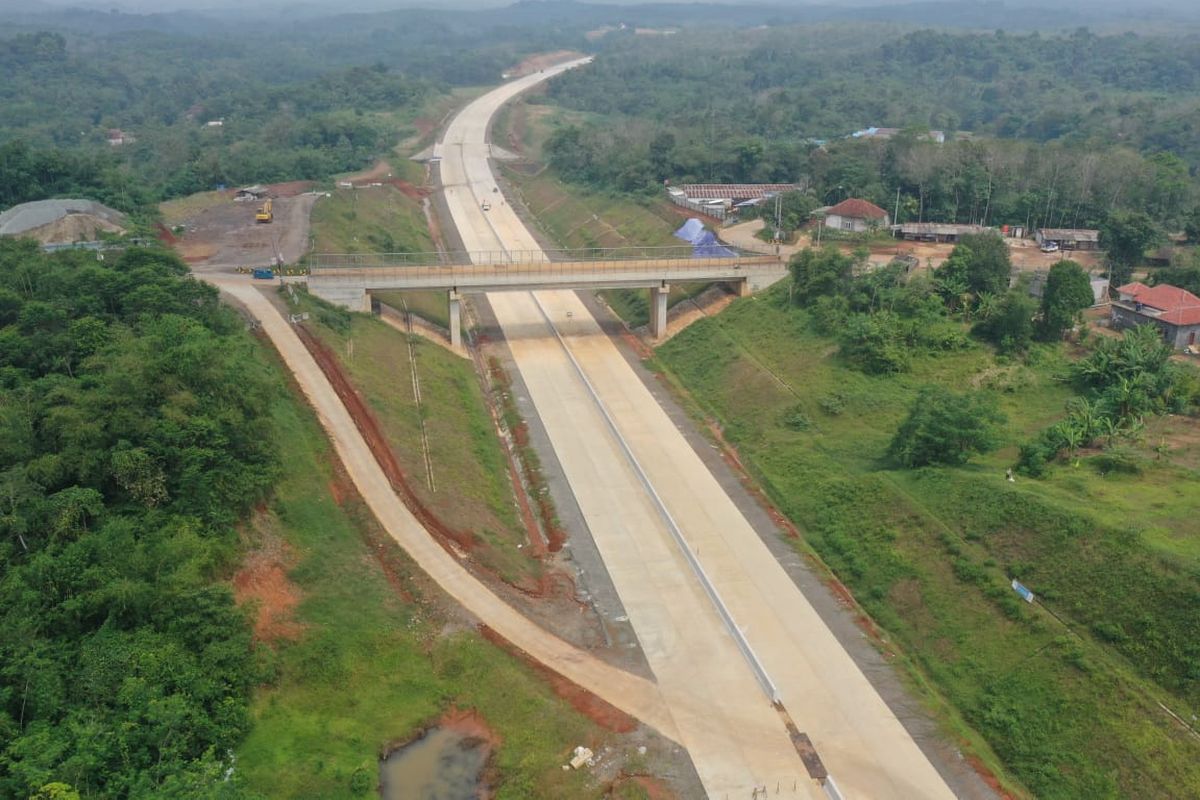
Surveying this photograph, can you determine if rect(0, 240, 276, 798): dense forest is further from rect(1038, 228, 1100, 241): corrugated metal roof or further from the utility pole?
rect(1038, 228, 1100, 241): corrugated metal roof

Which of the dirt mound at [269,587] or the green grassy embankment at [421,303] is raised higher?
the dirt mound at [269,587]

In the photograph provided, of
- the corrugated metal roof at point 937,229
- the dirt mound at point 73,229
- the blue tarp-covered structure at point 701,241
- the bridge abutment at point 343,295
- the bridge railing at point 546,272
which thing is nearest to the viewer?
the bridge abutment at point 343,295

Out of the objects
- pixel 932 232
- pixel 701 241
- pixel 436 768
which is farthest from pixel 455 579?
pixel 932 232

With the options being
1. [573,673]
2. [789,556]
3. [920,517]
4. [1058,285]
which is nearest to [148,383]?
[573,673]

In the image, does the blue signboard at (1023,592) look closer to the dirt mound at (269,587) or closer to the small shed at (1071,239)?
the dirt mound at (269,587)

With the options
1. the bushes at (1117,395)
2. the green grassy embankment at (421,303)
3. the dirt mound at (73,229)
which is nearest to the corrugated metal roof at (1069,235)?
the bushes at (1117,395)

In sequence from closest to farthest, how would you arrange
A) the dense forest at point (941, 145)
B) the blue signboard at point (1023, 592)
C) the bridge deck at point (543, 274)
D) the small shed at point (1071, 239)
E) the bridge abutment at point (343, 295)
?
the blue signboard at point (1023, 592) → the bridge abutment at point (343, 295) → the bridge deck at point (543, 274) → the small shed at point (1071, 239) → the dense forest at point (941, 145)
